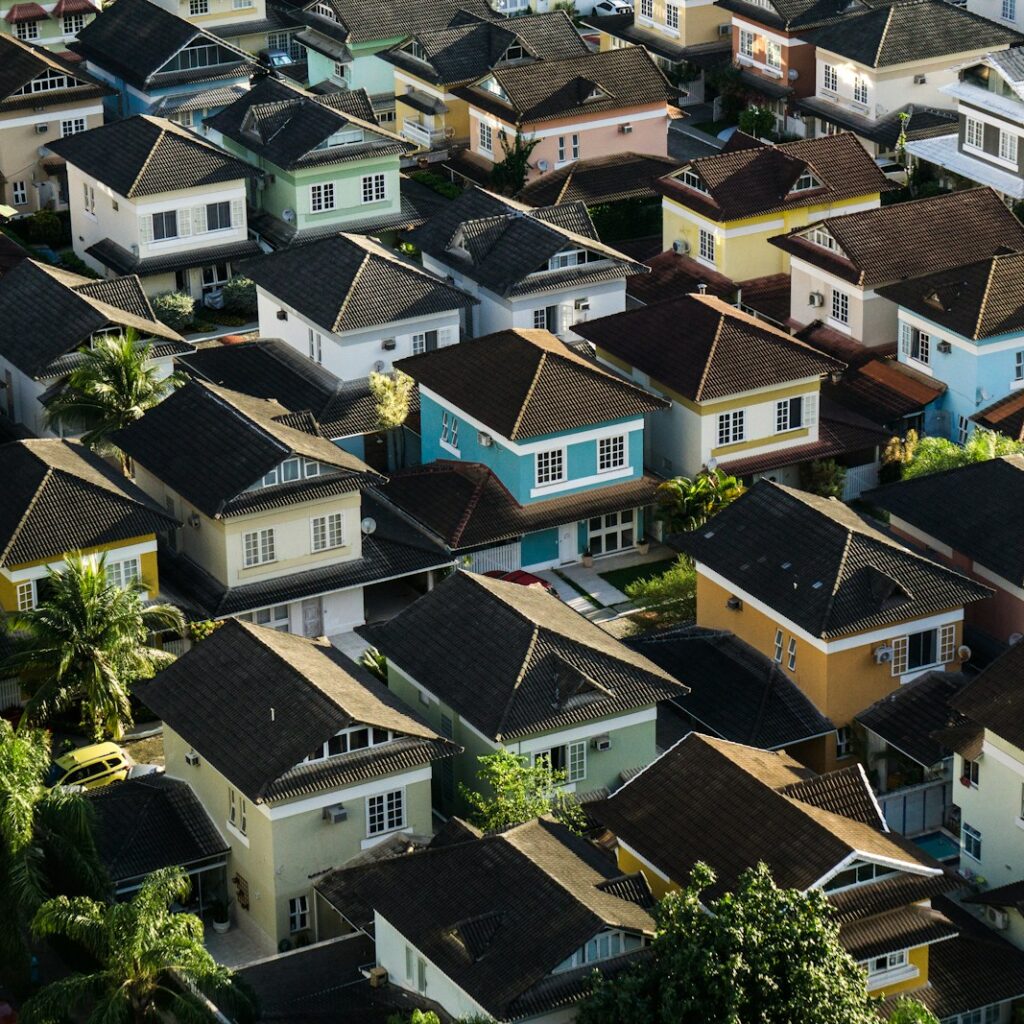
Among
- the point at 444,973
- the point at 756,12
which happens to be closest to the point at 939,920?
the point at 444,973

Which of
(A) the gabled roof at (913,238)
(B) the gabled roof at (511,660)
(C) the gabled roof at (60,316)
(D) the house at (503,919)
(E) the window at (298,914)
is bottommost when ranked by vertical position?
(E) the window at (298,914)

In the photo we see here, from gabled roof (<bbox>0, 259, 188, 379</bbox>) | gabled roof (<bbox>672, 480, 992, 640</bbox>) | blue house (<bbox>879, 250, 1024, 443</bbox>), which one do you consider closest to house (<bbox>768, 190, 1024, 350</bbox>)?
blue house (<bbox>879, 250, 1024, 443</bbox>)

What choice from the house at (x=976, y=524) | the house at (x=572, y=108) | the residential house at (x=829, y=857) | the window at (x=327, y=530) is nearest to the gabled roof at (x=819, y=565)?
the house at (x=976, y=524)

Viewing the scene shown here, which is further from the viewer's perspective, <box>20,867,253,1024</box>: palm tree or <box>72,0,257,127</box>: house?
<box>72,0,257,127</box>: house

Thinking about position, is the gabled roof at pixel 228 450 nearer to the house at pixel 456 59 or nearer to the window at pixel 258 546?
the window at pixel 258 546

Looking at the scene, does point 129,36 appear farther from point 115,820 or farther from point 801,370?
point 115,820

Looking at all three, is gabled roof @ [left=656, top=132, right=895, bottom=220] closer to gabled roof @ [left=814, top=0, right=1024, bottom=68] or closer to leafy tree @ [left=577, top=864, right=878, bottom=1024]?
gabled roof @ [left=814, top=0, right=1024, bottom=68]
